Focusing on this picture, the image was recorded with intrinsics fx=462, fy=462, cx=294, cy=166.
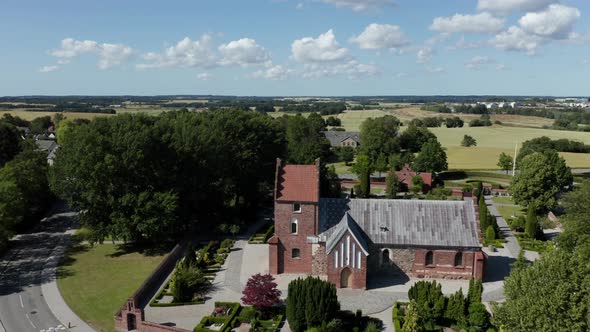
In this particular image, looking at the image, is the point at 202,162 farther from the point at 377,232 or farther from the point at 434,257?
the point at 434,257

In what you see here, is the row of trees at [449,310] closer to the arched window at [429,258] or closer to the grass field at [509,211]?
the arched window at [429,258]

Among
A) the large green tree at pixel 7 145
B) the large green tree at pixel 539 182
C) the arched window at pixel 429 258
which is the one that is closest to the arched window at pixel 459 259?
the arched window at pixel 429 258

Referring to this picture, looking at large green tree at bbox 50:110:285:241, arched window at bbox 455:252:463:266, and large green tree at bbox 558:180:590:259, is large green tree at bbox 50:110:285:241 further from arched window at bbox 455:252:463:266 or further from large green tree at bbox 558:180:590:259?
large green tree at bbox 558:180:590:259

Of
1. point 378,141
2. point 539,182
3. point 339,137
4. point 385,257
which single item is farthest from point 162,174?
point 339,137

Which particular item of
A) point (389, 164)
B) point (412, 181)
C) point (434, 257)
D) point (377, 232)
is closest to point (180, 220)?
point (377, 232)

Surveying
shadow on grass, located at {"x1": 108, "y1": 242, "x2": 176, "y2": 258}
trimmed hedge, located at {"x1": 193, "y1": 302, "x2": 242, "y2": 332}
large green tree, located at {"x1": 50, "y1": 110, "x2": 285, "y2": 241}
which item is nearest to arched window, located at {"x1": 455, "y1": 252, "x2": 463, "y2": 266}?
trimmed hedge, located at {"x1": 193, "y1": 302, "x2": 242, "y2": 332}

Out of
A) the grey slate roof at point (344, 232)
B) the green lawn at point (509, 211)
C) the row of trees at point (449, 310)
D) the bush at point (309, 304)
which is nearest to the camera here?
the bush at point (309, 304)

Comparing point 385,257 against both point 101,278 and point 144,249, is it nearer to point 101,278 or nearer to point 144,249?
point 144,249
